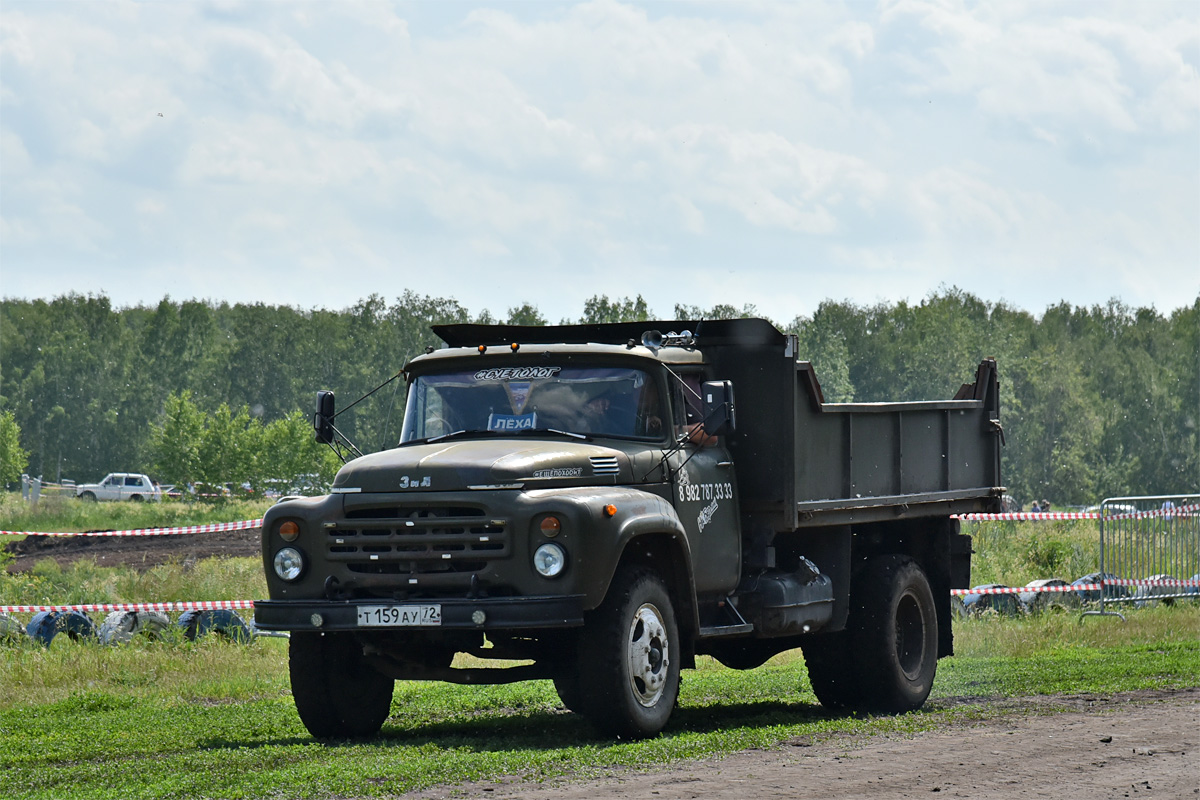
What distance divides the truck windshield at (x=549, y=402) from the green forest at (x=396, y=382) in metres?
76.4

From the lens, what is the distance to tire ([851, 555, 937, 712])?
1212 centimetres

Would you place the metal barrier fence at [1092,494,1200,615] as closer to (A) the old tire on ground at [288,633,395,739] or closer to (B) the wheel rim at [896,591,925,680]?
(B) the wheel rim at [896,591,925,680]

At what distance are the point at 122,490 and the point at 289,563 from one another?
70290 mm

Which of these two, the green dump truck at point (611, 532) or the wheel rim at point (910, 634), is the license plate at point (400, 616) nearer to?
the green dump truck at point (611, 532)

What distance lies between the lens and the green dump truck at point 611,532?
9.27 meters

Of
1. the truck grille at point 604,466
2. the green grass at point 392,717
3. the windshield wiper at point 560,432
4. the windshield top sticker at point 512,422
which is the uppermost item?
the windshield top sticker at point 512,422

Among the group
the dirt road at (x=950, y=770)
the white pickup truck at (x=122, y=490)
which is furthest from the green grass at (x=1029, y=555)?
the white pickup truck at (x=122, y=490)

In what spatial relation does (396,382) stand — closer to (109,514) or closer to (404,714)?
(109,514)

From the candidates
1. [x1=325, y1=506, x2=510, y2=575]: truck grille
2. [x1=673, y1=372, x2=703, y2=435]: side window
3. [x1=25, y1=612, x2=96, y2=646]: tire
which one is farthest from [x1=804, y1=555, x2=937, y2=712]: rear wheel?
[x1=25, y1=612, x2=96, y2=646]: tire

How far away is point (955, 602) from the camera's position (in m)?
21.2

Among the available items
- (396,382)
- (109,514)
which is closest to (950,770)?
(109,514)

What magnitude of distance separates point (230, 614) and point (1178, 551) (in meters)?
12.6

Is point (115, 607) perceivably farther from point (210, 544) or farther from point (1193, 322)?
point (1193, 322)

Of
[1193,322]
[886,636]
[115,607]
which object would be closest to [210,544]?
[115,607]
